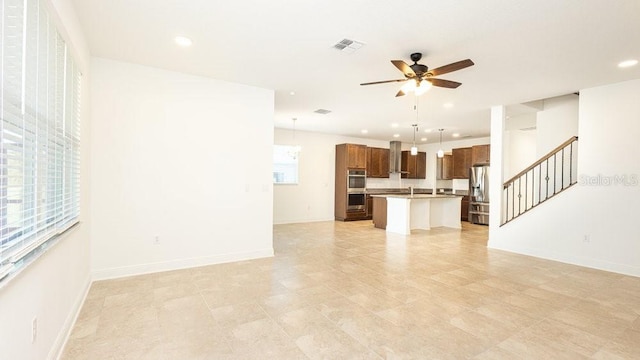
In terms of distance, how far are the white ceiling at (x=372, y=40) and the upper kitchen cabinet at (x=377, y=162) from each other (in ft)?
15.5

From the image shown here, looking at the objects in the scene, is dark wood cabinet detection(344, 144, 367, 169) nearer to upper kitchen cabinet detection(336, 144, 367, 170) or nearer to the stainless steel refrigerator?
upper kitchen cabinet detection(336, 144, 367, 170)

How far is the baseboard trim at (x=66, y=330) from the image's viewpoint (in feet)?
6.86

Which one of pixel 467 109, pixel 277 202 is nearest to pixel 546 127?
pixel 467 109

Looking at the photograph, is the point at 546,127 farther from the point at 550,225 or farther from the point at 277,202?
the point at 277,202

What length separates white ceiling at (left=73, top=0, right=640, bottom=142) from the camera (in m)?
2.61

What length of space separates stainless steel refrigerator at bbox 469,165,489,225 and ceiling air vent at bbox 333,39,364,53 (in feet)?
22.9

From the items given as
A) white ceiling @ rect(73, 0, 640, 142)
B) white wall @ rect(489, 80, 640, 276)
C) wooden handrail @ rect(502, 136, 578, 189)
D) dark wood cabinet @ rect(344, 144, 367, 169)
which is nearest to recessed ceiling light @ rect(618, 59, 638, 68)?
white ceiling @ rect(73, 0, 640, 142)

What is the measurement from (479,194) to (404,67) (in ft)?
22.8

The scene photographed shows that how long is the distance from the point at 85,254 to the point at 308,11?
3.46m

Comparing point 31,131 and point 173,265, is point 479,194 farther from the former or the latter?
point 31,131

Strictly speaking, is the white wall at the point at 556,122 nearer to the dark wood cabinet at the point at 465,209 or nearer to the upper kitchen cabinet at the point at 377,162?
the dark wood cabinet at the point at 465,209

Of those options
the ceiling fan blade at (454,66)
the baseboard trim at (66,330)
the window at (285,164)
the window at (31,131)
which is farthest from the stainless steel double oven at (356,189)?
the window at (31,131)

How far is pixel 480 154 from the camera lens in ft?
29.8

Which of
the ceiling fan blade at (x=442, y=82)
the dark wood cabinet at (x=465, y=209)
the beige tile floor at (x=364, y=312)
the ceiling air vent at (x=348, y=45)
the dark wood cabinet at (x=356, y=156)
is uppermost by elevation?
the ceiling air vent at (x=348, y=45)
